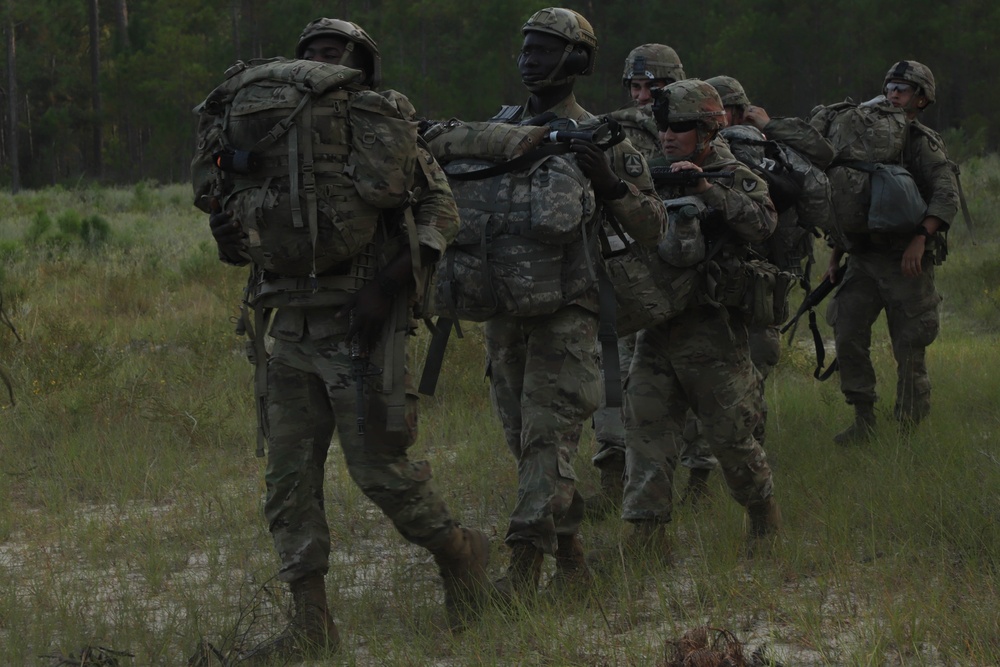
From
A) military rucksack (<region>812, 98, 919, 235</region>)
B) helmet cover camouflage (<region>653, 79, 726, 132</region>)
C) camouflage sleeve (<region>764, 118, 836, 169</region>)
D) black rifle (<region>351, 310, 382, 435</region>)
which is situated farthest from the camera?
military rucksack (<region>812, 98, 919, 235</region>)

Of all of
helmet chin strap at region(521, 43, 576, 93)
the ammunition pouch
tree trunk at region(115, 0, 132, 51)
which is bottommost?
the ammunition pouch

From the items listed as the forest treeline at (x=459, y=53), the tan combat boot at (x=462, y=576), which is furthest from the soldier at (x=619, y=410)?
the forest treeline at (x=459, y=53)

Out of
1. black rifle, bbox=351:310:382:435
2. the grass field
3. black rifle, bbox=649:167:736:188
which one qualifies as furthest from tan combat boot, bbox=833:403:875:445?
black rifle, bbox=351:310:382:435

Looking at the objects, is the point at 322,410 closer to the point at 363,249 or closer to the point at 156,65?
the point at 363,249

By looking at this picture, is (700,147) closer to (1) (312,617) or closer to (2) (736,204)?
(2) (736,204)

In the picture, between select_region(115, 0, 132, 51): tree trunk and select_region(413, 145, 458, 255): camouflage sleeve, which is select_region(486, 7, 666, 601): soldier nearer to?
select_region(413, 145, 458, 255): camouflage sleeve

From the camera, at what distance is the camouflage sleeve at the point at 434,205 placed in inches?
146

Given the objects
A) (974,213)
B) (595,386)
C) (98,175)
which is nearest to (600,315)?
(595,386)

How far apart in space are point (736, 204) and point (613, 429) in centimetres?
148

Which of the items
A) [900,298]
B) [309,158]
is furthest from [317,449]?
[900,298]

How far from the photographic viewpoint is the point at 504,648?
140 inches

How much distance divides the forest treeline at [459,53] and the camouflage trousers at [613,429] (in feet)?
61.9

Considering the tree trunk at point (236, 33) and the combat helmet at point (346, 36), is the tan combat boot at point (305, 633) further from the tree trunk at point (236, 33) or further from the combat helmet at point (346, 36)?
the tree trunk at point (236, 33)

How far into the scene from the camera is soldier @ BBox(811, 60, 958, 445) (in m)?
6.29
